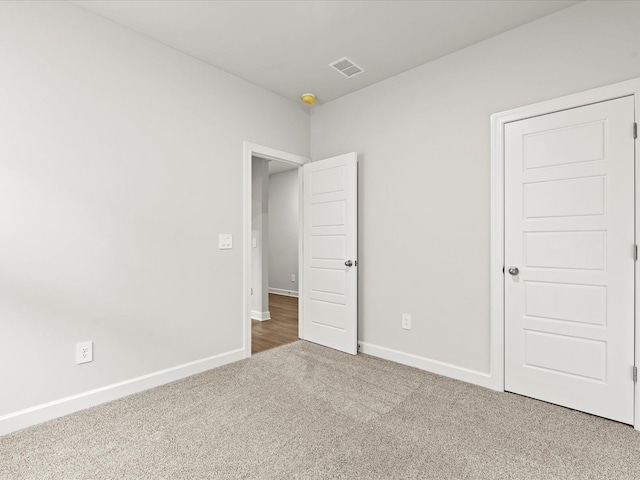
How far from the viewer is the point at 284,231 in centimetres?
734

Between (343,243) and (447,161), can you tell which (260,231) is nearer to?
(343,243)

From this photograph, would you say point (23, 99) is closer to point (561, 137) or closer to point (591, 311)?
point (561, 137)

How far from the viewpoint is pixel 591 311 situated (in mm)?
2148

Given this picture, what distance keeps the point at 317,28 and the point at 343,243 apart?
188cm

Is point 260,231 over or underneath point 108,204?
underneath

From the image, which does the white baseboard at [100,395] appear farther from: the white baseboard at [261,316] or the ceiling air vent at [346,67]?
the ceiling air vent at [346,67]

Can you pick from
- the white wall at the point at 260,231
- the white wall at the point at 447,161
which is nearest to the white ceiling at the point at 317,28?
the white wall at the point at 447,161

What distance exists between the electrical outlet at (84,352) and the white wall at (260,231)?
261 centimetres

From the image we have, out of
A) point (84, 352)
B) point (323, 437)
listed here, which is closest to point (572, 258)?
point (323, 437)

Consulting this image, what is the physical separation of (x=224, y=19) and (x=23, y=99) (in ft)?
4.53

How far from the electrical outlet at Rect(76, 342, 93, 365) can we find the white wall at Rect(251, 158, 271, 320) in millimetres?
2606

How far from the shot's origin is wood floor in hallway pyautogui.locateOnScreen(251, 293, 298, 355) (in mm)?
3668

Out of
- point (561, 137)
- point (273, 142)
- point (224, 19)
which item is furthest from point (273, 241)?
point (561, 137)

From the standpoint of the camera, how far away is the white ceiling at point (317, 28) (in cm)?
221
